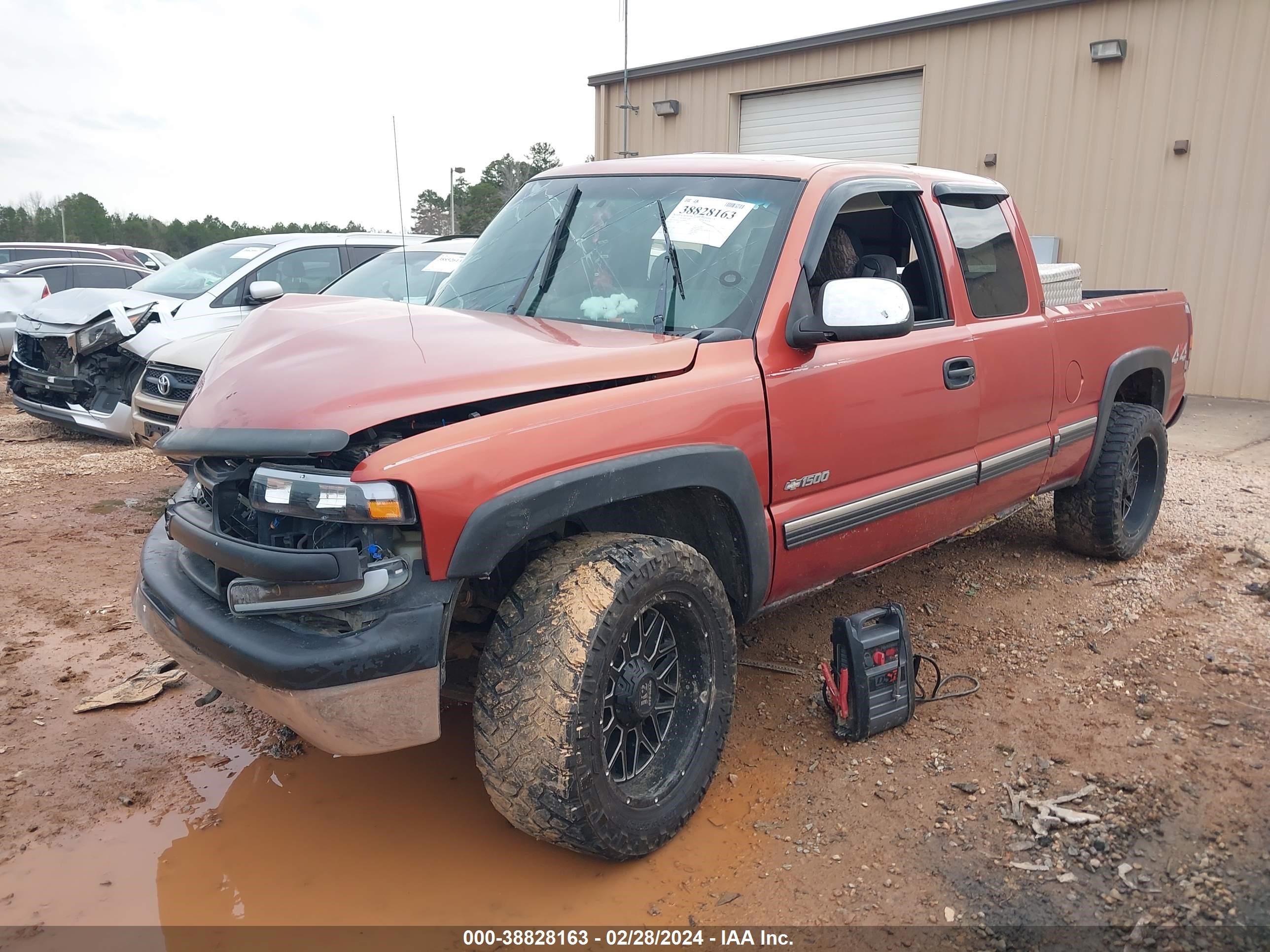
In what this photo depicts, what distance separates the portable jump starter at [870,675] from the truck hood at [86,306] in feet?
21.8

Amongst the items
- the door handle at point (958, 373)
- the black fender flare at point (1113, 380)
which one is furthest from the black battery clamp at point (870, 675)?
the black fender flare at point (1113, 380)

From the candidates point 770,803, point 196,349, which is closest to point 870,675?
point 770,803

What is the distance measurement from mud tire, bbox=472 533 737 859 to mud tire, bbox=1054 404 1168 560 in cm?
321

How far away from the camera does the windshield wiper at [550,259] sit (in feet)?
11.3

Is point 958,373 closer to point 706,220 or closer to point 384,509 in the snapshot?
point 706,220

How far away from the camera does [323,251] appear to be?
8.48 metres

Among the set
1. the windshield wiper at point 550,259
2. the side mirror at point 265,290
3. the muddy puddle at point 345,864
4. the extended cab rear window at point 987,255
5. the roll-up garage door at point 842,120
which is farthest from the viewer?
the roll-up garage door at point 842,120

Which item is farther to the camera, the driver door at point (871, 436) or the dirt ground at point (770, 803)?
the driver door at point (871, 436)

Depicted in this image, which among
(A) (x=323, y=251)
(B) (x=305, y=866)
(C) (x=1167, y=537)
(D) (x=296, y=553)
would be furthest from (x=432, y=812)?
(A) (x=323, y=251)

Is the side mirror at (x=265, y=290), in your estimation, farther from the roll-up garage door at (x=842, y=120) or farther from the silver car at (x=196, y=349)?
the roll-up garage door at (x=842, y=120)

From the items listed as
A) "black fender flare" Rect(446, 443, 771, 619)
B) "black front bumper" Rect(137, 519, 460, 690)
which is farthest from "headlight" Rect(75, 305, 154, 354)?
"black fender flare" Rect(446, 443, 771, 619)

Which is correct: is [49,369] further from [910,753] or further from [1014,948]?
[1014,948]

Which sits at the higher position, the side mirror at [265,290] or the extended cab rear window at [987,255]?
the extended cab rear window at [987,255]

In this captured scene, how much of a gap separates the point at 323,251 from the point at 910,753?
7038 mm
